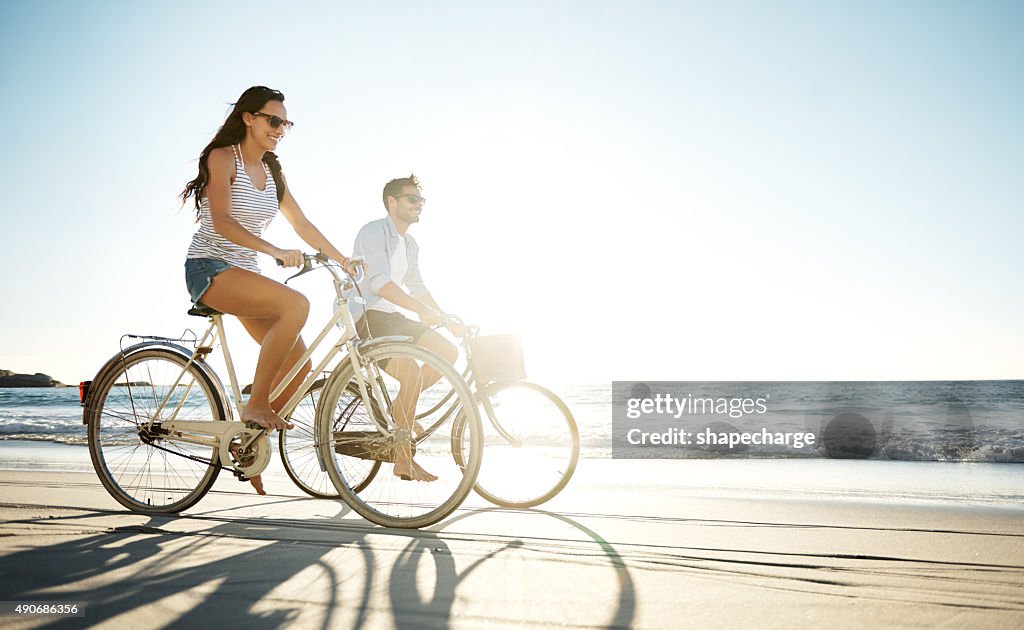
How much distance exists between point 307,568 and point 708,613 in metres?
A: 1.23

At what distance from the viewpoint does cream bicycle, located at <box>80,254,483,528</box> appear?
3105 mm

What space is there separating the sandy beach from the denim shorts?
3.59 ft

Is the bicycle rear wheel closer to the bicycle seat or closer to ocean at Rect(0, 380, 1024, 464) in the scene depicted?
the bicycle seat

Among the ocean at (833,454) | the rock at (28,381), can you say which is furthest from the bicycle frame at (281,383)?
the rock at (28,381)

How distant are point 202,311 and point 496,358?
5.22 feet

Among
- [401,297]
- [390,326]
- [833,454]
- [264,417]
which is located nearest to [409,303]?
[401,297]

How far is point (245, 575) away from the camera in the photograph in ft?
6.74

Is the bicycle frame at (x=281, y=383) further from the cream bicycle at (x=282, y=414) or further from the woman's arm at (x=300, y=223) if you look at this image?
the woman's arm at (x=300, y=223)

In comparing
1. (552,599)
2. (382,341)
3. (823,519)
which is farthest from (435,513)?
(823,519)

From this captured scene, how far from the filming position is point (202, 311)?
11.3ft

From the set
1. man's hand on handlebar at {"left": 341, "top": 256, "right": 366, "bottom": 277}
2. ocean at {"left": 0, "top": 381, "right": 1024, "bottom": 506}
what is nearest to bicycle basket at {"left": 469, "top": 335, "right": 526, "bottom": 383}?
man's hand on handlebar at {"left": 341, "top": 256, "right": 366, "bottom": 277}

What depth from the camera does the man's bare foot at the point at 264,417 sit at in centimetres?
321

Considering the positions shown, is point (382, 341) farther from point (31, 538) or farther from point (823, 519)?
point (823, 519)

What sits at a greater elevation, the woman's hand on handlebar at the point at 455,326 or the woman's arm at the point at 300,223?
the woman's arm at the point at 300,223
